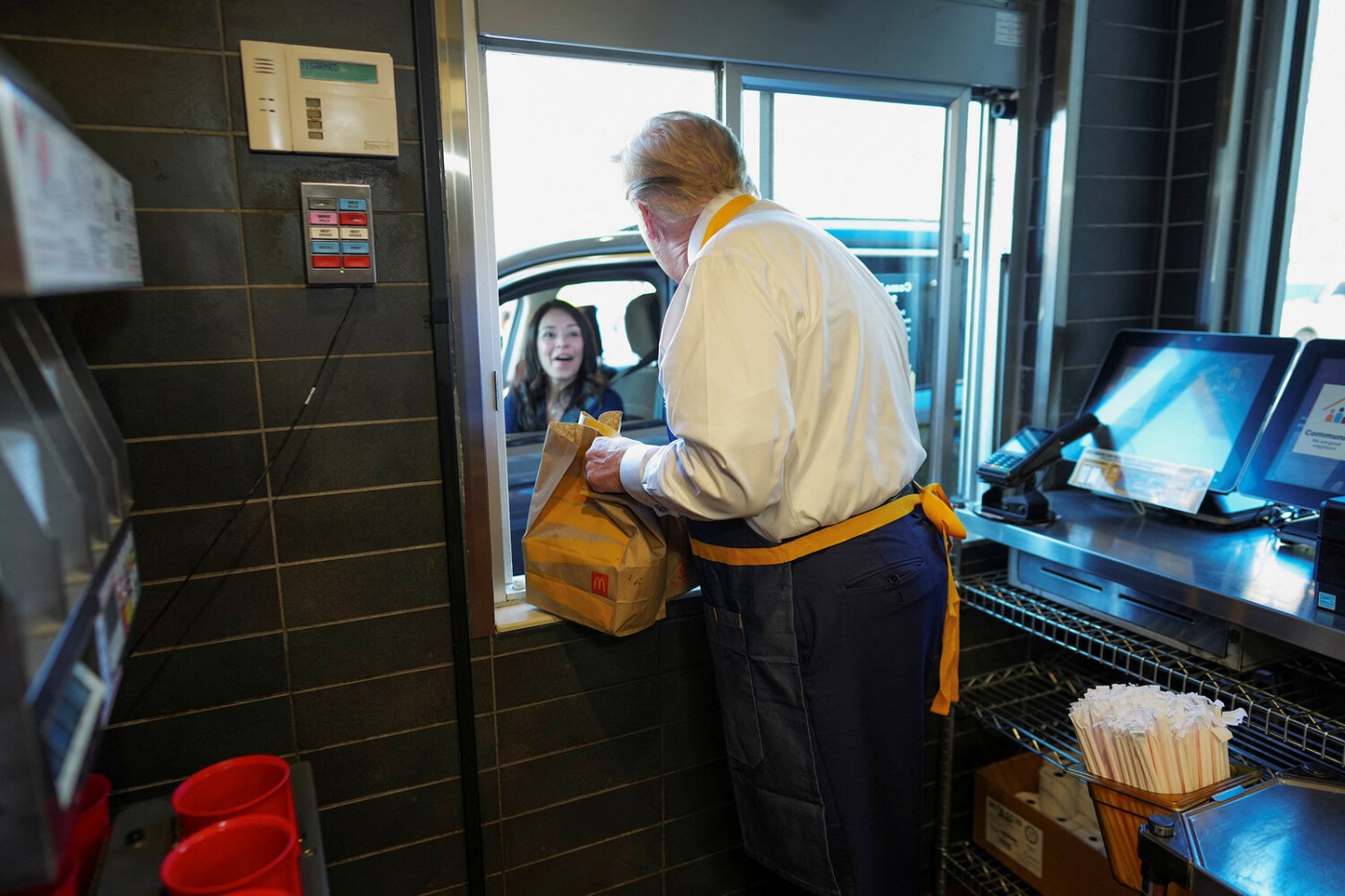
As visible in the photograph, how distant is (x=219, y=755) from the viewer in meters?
1.54

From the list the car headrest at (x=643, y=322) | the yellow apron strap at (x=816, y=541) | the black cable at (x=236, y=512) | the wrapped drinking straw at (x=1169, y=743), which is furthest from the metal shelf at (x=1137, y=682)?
the black cable at (x=236, y=512)

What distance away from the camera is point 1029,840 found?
6.51ft

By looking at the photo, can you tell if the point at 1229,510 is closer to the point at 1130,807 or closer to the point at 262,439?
the point at 1130,807

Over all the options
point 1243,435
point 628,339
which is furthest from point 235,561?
point 1243,435

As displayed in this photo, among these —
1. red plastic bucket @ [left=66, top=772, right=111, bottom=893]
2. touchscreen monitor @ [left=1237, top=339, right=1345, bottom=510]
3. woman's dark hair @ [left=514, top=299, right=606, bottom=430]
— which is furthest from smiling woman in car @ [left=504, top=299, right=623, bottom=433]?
touchscreen monitor @ [left=1237, top=339, right=1345, bottom=510]

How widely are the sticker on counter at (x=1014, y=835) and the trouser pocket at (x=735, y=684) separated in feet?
2.66

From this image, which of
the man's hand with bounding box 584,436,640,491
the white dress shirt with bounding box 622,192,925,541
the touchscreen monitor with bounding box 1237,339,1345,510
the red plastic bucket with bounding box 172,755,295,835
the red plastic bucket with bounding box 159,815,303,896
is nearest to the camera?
the red plastic bucket with bounding box 159,815,303,896

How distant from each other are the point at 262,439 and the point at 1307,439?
195cm

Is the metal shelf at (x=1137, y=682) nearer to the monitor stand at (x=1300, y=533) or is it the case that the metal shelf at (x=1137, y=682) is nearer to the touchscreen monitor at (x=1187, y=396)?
the monitor stand at (x=1300, y=533)

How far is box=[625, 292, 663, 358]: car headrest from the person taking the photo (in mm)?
2336

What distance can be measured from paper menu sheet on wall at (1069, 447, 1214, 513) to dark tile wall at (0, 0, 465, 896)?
4.77 ft

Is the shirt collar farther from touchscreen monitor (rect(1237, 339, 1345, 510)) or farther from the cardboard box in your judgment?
the cardboard box

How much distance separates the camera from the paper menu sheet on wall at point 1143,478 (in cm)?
183

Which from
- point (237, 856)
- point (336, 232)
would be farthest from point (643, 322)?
point (237, 856)
